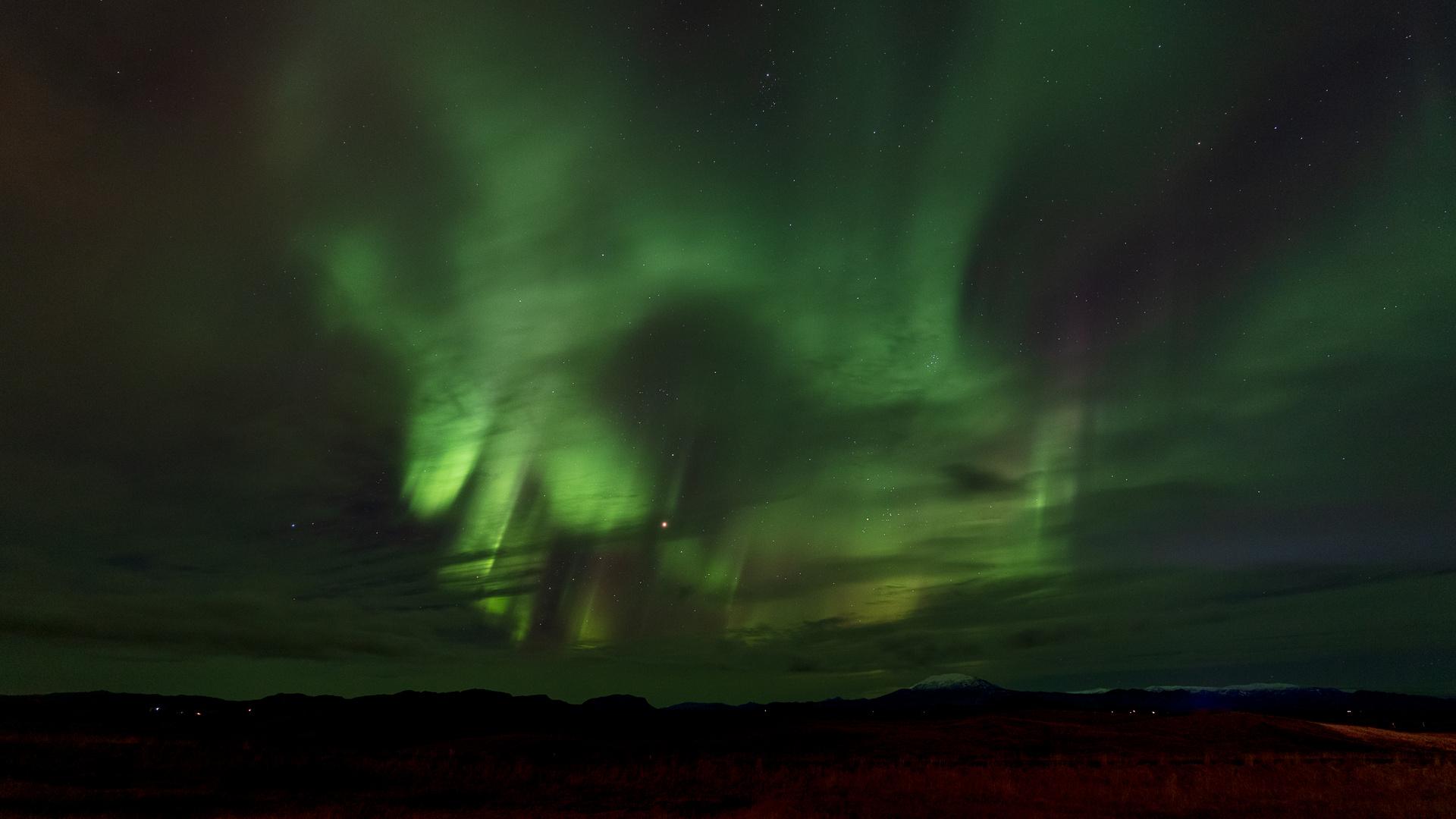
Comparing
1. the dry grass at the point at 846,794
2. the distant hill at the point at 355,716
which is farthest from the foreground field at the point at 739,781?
the distant hill at the point at 355,716

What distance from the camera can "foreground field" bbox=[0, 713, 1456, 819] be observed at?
2522 cm

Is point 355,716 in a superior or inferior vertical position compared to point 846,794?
superior

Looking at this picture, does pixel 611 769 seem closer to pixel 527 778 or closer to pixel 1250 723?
pixel 527 778

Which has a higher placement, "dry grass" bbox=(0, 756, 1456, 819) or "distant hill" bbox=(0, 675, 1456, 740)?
"distant hill" bbox=(0, 675, 1456, 740)

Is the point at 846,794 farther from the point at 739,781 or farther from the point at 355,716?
the point at 355,716

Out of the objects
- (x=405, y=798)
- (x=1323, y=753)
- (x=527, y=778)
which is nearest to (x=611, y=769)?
(x=527, y=778)

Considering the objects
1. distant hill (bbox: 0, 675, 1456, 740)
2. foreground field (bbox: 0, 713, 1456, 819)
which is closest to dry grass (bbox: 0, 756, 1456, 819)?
foreground field (bbox: 0, 713, 1456, 819)

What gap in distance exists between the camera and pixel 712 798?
2867cm

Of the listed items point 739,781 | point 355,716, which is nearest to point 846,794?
point 739,781

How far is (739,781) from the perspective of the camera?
1297 inches

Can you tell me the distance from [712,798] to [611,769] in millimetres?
9849

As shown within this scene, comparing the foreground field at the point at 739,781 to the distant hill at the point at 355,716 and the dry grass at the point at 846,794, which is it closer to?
the dry grass at the point at 846,794

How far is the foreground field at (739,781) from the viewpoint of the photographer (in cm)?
2522

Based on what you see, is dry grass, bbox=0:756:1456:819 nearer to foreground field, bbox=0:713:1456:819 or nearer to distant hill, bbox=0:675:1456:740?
foreground field, bbox=0:713:1456:819
